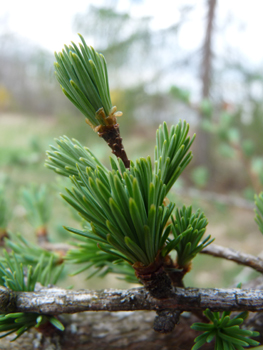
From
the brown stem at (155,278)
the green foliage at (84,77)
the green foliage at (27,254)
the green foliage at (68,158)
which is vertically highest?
the green foliage at (84,77)

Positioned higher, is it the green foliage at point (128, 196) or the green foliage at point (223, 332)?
the green foliage at point (128, 196)

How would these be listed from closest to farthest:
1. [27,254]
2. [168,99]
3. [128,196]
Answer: [128,196] → [27,254] → [168,99]

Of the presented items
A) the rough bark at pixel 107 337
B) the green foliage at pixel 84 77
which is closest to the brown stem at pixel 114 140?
the green foliage at pixel 84 77

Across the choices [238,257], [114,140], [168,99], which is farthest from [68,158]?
[168,99]

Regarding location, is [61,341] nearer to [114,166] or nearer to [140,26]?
[114,166]

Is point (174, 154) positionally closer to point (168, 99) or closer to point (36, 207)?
point (36, 207)

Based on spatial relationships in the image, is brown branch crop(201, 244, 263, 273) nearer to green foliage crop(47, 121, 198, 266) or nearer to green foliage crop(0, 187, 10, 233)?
green foliage crop(47, 121, 198, 266)

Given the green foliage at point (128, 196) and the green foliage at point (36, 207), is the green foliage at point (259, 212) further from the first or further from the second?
the green foliage at point (36, 207)

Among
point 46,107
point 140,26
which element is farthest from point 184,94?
point 46,107
